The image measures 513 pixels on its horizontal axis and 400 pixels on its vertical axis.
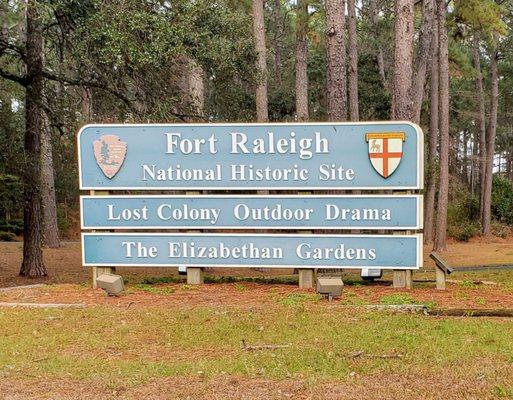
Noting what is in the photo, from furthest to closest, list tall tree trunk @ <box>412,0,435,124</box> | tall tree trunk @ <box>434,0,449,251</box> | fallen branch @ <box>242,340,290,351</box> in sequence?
tall tree trunk @ <box>434,0,449,251</box>
tall tree trunk @ <box>412,0,435,124</box>
fallen branch @ <box>242,340,290,351</box>

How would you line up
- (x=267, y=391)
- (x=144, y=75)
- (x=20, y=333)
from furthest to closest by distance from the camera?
1. (x=144, y=75)
2. (x=20, y=333)
3. (x=267, y=391)

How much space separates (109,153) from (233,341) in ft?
13.6

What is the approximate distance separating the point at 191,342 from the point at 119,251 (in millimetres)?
3335

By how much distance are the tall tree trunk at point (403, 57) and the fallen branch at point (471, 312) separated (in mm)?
6915

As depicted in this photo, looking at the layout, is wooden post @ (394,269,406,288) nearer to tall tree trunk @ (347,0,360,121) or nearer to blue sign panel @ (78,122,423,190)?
blue sign panel @ (78,122,423,190)

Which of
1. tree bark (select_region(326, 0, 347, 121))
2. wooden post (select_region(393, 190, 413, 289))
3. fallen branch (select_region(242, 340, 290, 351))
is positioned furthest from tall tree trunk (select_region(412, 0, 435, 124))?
fallen branch (select_region(242, 340, 290, 351))

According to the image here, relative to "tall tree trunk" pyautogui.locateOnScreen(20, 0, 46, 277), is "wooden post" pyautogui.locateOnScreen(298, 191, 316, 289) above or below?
below

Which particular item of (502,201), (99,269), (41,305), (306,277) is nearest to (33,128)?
(99,269)

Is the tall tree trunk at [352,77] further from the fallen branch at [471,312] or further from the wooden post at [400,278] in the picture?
the fallen branch at [471,312]

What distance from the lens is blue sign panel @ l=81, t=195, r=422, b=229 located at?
27.5 feet

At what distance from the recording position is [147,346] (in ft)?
19.5

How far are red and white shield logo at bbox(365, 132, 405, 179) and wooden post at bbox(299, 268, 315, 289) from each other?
71.2 inches

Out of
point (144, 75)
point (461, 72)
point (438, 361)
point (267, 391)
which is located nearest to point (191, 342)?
point (267, 391)

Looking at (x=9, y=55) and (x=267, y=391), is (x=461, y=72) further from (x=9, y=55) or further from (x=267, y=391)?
(x=267, y=391)
